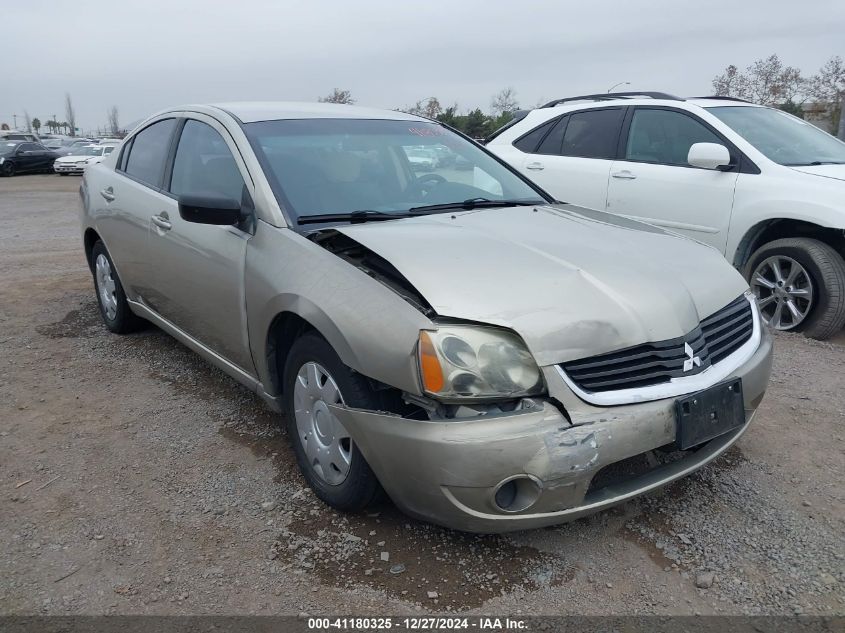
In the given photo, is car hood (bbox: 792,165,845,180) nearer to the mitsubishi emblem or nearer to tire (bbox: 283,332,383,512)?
the mitsubishi emblem

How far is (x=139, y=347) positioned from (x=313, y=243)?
8.28 ft

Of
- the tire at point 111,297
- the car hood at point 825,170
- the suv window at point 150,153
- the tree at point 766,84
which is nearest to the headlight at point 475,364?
the suv window at point 150,153

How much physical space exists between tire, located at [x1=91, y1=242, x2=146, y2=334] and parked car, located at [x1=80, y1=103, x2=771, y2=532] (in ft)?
4.09

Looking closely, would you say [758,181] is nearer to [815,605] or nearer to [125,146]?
[815,605]

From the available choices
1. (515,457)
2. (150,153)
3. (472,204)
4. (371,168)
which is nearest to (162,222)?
(150,153)

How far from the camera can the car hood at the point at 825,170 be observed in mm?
4707

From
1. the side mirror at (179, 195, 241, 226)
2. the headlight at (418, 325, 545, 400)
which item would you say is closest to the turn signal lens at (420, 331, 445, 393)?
the headlight at (418, 325, 545, 400)

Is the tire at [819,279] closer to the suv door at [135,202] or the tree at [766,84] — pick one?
the suv door at [135,202]

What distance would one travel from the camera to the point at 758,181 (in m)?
4.86

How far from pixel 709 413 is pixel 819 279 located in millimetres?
2863

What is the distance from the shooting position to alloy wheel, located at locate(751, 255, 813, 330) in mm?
4738

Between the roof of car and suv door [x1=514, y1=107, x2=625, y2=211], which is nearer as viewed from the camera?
the roof of car

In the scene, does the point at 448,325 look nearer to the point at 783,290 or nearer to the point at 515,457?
the point at 515,457

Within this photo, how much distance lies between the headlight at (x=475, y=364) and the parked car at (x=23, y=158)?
98.3 ft
